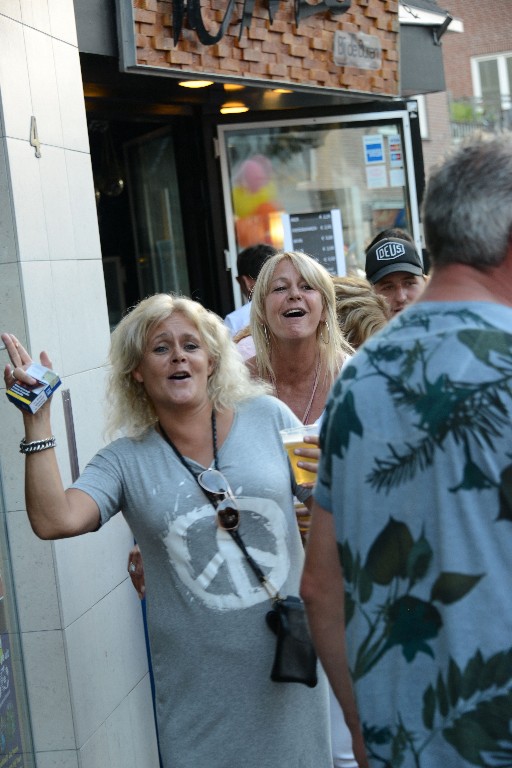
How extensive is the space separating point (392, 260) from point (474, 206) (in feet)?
12.1

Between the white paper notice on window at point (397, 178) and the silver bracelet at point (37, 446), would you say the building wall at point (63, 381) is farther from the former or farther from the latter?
the white paper notice on window at point (397, 178)

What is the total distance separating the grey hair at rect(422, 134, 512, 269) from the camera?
1950 millimetres

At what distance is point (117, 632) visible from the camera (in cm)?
469

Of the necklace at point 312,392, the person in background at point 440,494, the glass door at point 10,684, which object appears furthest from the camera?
the necklace at point 312,392

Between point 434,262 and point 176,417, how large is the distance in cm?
140

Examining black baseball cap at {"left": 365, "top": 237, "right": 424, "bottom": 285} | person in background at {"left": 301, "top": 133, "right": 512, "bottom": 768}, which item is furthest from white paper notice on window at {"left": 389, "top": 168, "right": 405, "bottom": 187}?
person in background at {"left": 301, "top": 133, "right": 512, "bottom": 768}

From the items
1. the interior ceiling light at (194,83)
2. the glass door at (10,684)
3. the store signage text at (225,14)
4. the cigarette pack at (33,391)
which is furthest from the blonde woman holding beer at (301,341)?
the interior ceiling light at (194,83)

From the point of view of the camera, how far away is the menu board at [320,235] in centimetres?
921

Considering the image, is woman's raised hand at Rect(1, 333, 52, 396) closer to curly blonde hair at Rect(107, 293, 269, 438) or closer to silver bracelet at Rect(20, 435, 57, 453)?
silver bracelet at Rect(20, 435, 57, 453)

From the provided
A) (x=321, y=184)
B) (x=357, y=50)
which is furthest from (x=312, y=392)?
(x=321, y=184)

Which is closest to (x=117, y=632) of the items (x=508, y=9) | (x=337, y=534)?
(x=337, y=534)

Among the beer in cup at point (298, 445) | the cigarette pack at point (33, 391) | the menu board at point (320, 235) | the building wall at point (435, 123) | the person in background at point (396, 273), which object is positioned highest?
the building wall at point (435, 123)

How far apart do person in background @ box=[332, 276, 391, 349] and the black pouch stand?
2.09 m

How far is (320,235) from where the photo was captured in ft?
30.4
